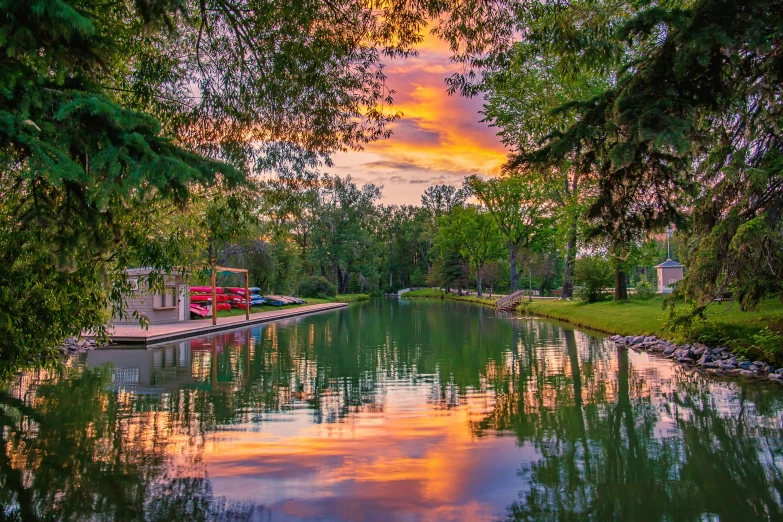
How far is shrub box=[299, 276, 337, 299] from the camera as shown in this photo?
5134 cm

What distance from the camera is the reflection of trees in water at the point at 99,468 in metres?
4.91

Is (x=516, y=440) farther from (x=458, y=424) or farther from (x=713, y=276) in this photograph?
(x=713, y=276)

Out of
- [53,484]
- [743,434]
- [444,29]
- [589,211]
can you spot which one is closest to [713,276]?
[743,434]

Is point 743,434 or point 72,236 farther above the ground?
point 72,236

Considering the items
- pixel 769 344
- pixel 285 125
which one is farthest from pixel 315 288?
pixel 285 125

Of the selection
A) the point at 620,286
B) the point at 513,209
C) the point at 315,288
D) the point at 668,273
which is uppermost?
the point at 513,209

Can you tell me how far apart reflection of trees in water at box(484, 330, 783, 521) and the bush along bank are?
1.39m

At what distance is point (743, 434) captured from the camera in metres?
7.34

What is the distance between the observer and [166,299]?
2397 cm

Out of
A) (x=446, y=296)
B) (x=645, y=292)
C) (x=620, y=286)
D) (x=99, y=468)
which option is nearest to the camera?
(x=99, y=468)

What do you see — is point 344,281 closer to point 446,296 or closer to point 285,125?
point 446,296

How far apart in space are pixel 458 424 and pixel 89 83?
20.3 ft

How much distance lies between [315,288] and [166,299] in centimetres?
2810

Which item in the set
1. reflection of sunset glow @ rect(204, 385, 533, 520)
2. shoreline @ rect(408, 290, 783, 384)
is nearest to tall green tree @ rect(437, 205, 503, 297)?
shoreline @ rect(408, 290, 783, 384)
